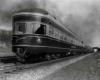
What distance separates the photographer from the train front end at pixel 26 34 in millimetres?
11164

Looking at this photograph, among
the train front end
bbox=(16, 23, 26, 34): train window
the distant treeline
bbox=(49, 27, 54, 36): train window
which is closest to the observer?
the train front end

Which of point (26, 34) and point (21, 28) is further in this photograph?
point (21, 28)

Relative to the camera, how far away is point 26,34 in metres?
11.2

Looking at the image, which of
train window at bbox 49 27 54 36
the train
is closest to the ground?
the train

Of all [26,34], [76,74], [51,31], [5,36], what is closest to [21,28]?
[26,34]

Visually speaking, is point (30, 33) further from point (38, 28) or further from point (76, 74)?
point (76, 74)

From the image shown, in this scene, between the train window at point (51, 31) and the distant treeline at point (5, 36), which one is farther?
the distant treeline at point (5, 36)

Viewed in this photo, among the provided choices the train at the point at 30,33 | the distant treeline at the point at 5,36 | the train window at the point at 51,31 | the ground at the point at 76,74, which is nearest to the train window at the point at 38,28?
the train at the point at 30,33

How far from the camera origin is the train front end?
11164 mm

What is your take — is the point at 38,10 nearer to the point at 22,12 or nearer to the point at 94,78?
the point at 22,12

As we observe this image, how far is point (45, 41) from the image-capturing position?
12.0 m

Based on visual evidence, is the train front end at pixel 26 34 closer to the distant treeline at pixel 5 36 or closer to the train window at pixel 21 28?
the train window at pixel 21 28

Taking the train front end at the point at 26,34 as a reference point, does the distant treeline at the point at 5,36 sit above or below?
above

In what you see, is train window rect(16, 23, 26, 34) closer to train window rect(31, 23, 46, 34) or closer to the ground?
train window rect(31, 23, 46, 34)
